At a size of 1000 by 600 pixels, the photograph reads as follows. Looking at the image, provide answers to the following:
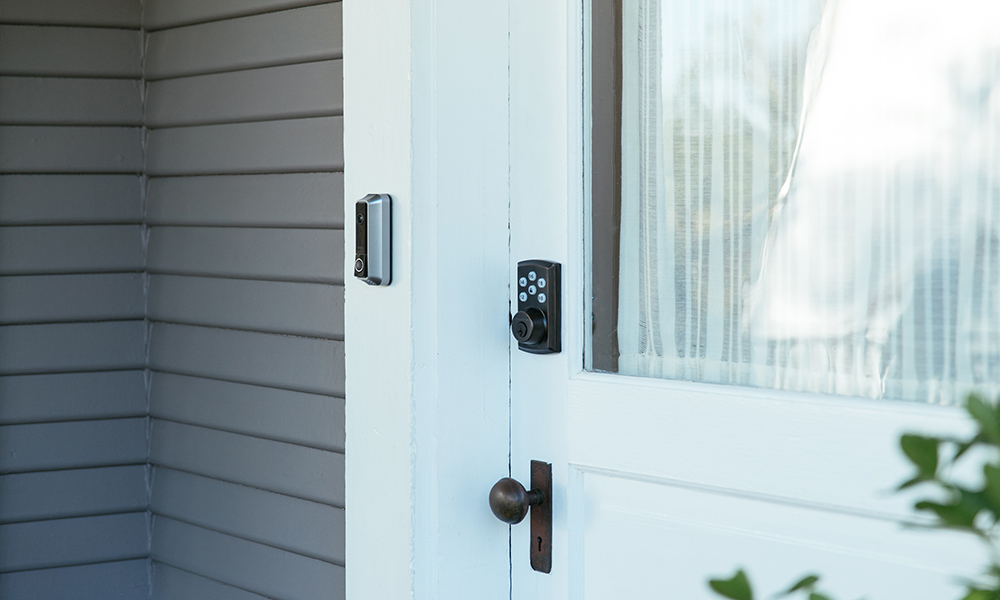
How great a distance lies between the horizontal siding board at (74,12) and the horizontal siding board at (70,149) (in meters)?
0.27

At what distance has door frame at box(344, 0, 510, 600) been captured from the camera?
143 cm

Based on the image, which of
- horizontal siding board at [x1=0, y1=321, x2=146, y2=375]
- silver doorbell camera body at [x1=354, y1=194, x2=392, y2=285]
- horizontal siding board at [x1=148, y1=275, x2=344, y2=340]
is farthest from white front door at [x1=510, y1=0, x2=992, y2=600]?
horizontal siding board at [x1=0, y1=321, x2=146, y2=375]

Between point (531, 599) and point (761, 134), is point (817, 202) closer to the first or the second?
point (761, 134)

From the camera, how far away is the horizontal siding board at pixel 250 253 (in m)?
2.02

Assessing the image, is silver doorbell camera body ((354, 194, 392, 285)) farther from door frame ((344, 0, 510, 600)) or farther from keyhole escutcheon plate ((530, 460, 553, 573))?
keyhole escutcheon plate ((530, 460, 553, 573))

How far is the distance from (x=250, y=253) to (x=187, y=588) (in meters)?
0.91

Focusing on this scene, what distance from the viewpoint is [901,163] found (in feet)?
3.86

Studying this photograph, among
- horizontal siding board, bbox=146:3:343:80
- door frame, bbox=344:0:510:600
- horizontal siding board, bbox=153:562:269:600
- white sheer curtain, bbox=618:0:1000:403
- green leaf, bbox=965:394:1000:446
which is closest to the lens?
green leaf, bbox=965:394:1000:446

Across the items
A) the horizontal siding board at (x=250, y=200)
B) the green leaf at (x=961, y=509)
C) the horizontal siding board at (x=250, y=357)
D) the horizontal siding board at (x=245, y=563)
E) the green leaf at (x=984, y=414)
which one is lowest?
the horizontal siding board at (x=245, y=563)

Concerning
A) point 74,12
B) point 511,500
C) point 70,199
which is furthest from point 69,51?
point 511,500

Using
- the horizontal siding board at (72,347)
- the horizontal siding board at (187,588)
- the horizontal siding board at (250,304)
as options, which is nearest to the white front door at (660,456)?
the horizontal siding board at (250,304)

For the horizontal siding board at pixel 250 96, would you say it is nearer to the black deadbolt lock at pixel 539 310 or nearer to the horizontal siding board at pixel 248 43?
the horizontal siding board at pixel 248 43

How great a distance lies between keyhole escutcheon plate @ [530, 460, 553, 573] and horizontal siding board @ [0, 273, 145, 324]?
1401 millimetres

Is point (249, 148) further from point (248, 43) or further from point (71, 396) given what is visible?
point (71, 396)
